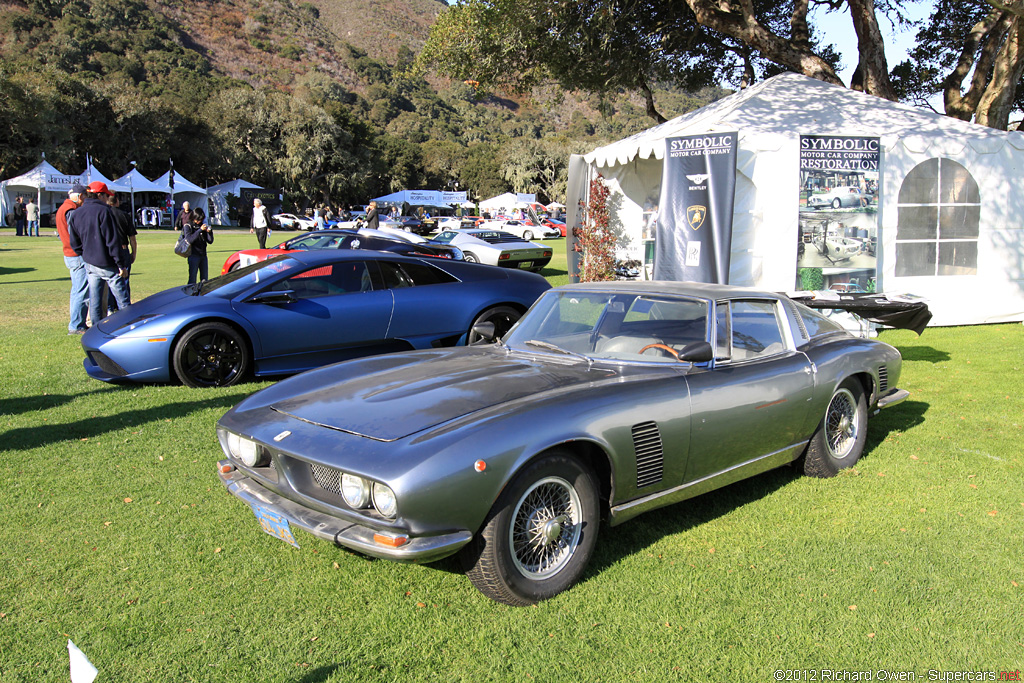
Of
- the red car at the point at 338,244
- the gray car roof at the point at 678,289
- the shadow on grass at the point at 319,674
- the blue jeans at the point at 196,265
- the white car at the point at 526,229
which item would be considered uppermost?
the white car at the point at 526,229

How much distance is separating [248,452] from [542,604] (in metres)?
1.55

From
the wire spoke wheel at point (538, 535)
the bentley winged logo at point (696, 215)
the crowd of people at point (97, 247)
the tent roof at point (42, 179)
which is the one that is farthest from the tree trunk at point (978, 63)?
the tent roof at point (42, 179)

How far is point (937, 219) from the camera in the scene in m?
10.8

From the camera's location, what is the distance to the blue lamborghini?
21.3 ft

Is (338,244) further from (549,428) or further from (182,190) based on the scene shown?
(182,190)

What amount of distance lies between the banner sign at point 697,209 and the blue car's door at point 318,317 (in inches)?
220

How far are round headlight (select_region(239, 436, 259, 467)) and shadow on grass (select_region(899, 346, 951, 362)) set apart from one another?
7.70 metres

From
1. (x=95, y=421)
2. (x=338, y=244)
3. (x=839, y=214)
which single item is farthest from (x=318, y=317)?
(x=338, y=244)

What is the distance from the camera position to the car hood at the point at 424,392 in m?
3.14

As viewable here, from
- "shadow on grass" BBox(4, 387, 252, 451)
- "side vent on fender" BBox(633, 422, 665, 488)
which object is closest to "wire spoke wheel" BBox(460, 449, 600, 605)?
"side vent on fender" BBox(633, 422, 665, 488)

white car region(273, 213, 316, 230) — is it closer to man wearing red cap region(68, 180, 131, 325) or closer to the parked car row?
man wearing red cap region(68, 180, 131, 325)

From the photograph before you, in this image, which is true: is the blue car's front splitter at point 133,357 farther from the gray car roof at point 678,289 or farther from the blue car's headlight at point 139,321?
the gray car roof at point 678,289

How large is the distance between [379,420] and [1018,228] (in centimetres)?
1172

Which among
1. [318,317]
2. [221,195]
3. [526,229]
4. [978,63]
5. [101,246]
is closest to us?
[318,317]
